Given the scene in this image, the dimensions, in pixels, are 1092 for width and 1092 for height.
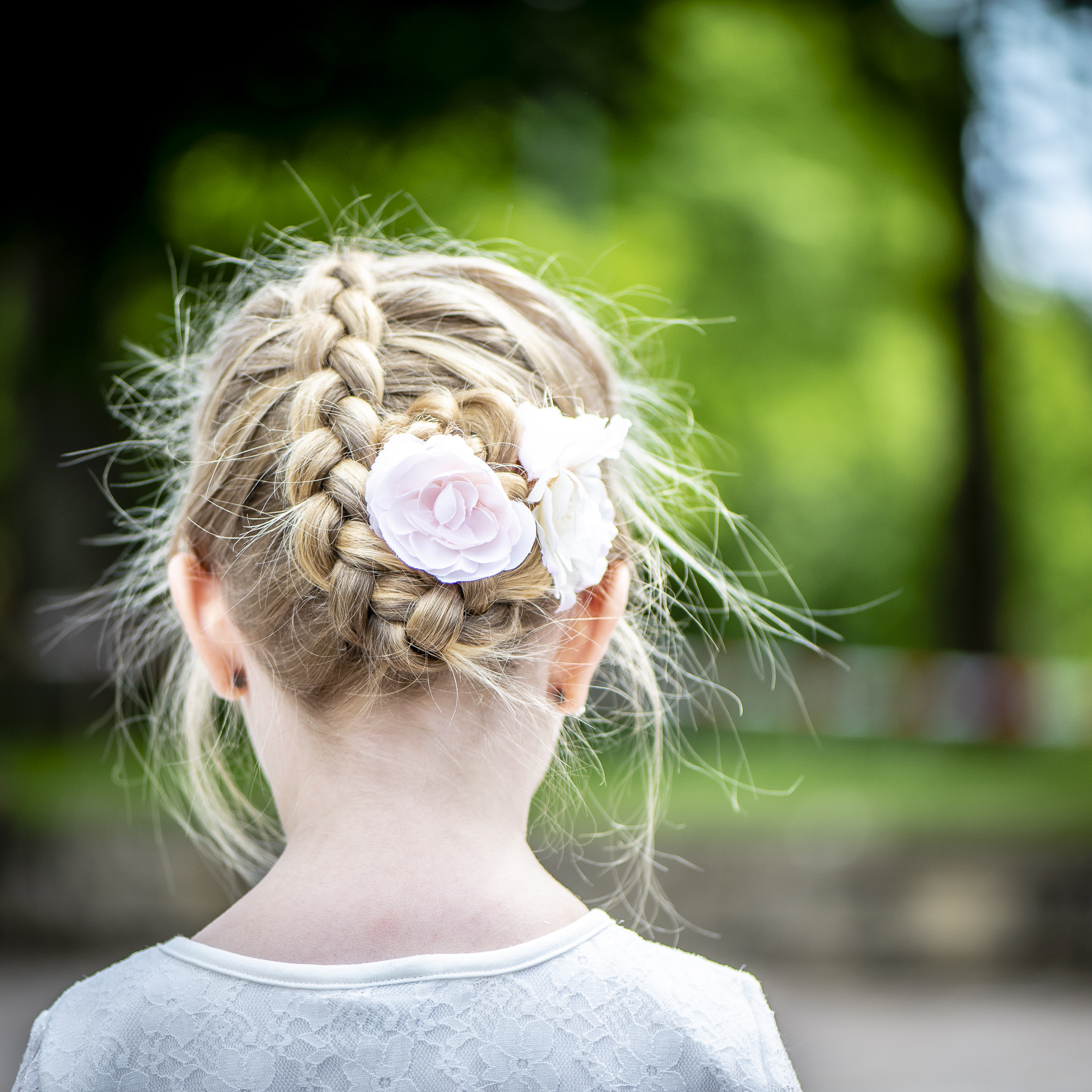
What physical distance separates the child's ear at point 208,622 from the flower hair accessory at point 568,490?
0.40 m

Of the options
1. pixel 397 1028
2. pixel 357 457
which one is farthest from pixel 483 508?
pixel 397 1028

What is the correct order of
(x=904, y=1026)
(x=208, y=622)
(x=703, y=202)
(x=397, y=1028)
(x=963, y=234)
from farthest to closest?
(x=963, y=234)
(x=703, y=202)
(x=904, y=1026)
(x=208, y=622)
(x=397, y=1028)

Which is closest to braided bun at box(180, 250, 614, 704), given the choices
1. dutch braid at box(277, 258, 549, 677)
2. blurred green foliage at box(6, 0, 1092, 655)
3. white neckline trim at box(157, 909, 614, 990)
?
dutch braid at box(277, 258, 549, 677)

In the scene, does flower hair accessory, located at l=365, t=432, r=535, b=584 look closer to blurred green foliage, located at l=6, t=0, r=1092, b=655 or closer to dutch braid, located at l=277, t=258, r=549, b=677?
dutch braid, located at l=277, t=258, r=549, b=677

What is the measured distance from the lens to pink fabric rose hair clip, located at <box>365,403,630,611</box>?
3.77ft

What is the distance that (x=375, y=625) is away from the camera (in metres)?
1.18

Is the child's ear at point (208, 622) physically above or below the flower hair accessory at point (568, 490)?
below

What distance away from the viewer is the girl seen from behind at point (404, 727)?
1093 millimetres

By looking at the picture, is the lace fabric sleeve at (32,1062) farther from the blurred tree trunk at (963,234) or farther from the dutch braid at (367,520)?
the blurred tree trunk at (963,234)

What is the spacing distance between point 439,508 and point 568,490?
179 millimetres

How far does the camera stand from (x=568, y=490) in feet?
4.11

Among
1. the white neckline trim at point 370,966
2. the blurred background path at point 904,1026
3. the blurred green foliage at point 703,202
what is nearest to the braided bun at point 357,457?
the white neckline trim at point 370,966

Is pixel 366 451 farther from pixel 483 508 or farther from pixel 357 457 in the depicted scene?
pixel 483 508

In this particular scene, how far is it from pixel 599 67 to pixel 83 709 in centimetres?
573
